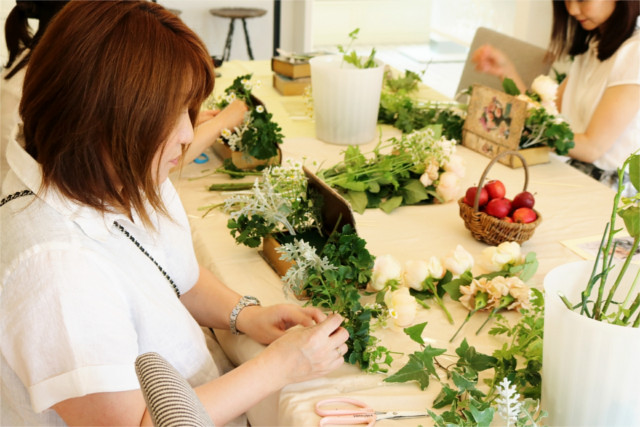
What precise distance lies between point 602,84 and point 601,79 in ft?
0.11

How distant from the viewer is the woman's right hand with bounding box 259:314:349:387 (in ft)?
3.56

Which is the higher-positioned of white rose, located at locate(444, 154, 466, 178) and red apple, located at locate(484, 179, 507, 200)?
red apple, located at locate(484, 179, 507, 200)

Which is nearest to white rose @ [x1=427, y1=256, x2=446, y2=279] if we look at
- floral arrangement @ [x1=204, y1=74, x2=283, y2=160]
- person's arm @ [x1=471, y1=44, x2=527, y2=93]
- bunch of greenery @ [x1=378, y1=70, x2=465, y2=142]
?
floral arrangement @ [x1=204, y1=74, x2=283, y2=160]

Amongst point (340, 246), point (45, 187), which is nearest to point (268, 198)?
point (340, 246)

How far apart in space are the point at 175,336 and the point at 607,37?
1.98 metres

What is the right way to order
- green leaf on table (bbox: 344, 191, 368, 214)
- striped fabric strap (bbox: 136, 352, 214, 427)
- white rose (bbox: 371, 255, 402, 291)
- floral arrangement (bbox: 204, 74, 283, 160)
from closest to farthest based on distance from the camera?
1. striped fabric strap (bbox: 136, 352, 214, 427)
2. white rose (bbox: 371, 255, 402, 291)
3. green leaf on table (bbox: 344, 191, 368, 214)
4. floral arrangement (bbox: 204, 74, 283, 160)

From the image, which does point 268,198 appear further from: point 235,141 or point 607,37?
point 607,37

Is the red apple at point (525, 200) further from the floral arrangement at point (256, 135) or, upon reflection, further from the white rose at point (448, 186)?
the floral arrangement at point (256, 135)

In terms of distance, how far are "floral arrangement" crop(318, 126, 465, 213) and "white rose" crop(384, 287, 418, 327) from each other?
520 millimetres

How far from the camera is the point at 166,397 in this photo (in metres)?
0.40

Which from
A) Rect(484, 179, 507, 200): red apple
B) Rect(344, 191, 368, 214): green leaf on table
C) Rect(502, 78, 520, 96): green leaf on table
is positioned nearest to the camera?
Rect(484, 179, 507, 200): red apple

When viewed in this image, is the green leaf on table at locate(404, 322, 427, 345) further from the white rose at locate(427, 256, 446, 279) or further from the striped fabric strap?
the striped fabric strap

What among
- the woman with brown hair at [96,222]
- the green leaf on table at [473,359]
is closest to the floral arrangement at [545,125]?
the green leaf on table at [473,359]

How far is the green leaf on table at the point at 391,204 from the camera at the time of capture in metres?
1.73
